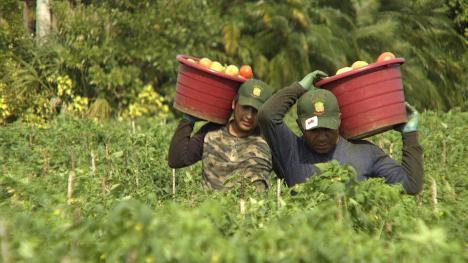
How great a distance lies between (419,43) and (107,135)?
11.0 m

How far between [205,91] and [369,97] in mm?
1096

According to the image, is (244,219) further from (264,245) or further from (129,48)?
(129,48)

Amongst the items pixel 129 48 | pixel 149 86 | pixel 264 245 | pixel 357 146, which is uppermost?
pixel 129 48

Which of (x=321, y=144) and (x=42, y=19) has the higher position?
(x=42, y=19)

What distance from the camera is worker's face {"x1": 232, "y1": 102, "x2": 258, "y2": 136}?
4117mm

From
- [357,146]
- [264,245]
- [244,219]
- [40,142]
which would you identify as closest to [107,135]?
[40,142]

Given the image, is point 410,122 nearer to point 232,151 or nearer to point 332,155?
point 332,155

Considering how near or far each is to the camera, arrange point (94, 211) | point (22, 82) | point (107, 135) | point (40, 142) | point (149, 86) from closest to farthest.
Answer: point (94, 211) < point (40, 142) < point (107, 135) < point (22, 82) < point (149, 86)

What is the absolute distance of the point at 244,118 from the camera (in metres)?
4.15

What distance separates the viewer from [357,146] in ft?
12.0

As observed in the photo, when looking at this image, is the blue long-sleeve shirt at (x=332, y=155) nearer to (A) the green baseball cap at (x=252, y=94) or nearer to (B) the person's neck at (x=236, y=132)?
(A) the green baseball cap at (x=252, y=94)

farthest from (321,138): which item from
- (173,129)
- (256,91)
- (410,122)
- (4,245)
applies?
(173,129)

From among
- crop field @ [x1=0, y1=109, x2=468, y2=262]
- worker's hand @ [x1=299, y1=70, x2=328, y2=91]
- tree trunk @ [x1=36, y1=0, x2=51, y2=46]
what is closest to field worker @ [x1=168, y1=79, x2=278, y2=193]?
worker's hand @ [x1=299, y1=70, x2=328, y2=91]

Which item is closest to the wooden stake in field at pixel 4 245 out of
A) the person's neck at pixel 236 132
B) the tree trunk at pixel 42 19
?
the person's neck at pixel 236 132
